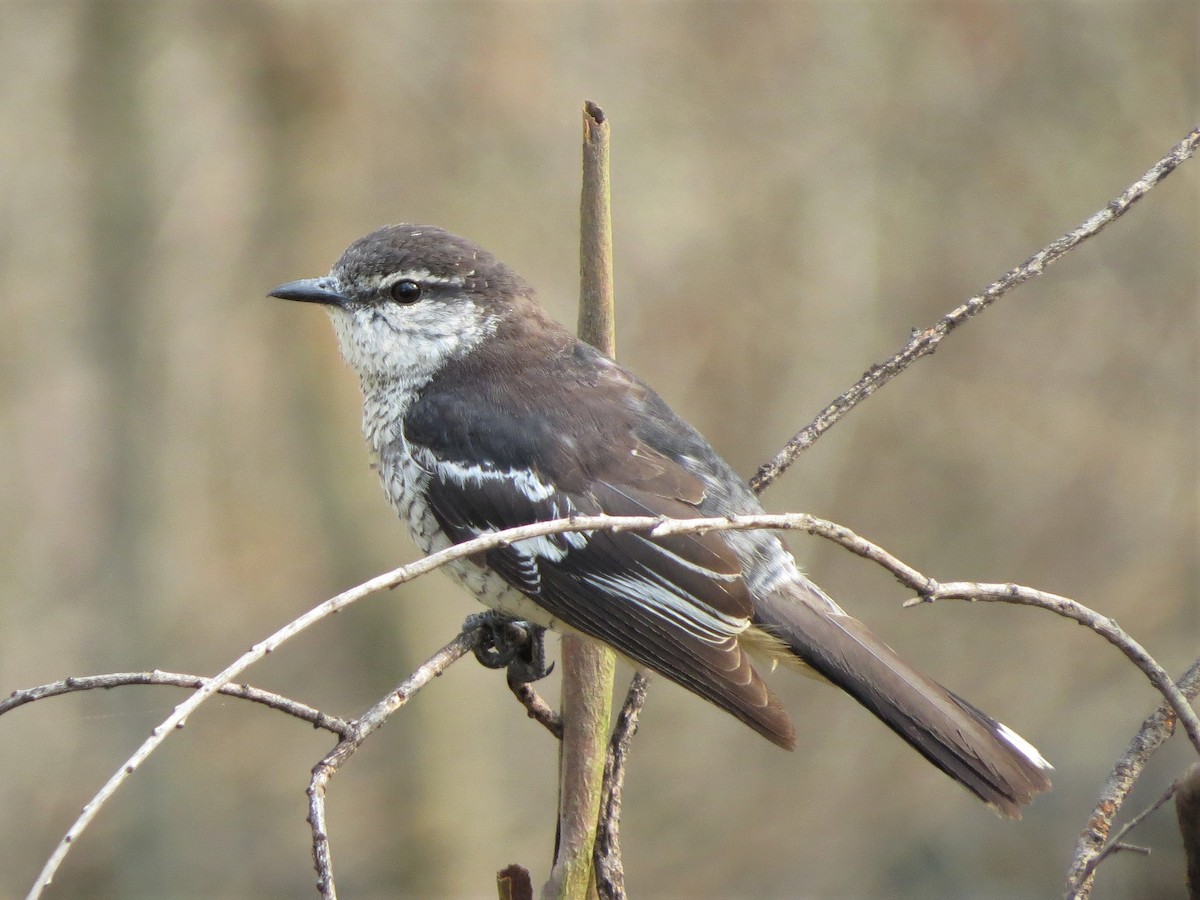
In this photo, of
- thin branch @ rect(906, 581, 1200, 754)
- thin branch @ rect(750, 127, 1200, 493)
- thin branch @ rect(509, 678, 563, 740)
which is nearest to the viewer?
thin branch @ rect(906, 581, 1200, 754)

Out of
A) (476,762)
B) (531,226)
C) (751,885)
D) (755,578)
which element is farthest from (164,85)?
(751,885)

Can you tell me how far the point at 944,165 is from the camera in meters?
9.48

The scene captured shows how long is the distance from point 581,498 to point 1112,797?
177 centimetres

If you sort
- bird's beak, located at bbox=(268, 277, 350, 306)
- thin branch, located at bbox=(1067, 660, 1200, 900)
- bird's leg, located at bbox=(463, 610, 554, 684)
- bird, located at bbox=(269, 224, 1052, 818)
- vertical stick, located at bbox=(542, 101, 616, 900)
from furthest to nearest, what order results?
bird's beak, located at bbox=(268, 277, 350, 306) < bird's leg, located at bbox=(463, 610, 554, 684) < bird, located at bbox=(269, 224, 1052, 818) < vertical stick, located at bbox=(542, 101, 616, 900) < thin branch, located at bbox=(1067, 660, 1200, 900)

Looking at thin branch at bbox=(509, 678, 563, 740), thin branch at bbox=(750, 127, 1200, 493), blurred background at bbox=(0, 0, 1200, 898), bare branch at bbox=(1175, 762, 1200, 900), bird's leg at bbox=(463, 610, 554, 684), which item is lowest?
bare branch at bbox=(1175, 762, 1200, 900)

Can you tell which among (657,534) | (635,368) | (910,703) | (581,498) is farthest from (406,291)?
(635,368)

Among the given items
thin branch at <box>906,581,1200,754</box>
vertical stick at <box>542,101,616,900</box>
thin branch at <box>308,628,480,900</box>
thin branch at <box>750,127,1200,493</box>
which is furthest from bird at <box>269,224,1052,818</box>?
thin branch at <box>906,581,1200,754</box>

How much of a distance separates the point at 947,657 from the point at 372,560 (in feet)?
13.6

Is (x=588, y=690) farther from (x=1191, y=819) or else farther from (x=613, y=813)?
(x=1191, y=819)

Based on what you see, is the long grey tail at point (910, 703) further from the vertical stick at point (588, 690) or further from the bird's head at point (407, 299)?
the bird's head at point (407, 299)

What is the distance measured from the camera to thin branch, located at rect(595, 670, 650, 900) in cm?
265

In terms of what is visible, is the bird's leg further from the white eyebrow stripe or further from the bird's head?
the white eyebrow stripe

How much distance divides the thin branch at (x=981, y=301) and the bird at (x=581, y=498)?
49cm

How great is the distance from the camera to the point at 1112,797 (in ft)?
7.23
